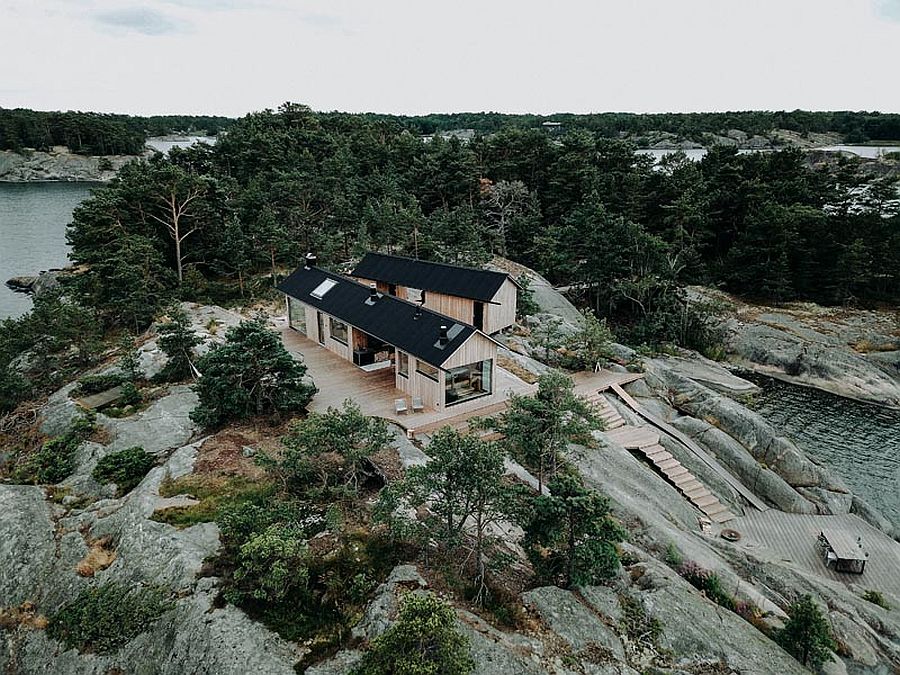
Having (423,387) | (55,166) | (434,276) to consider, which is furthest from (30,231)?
(423,387)

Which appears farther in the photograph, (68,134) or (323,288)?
(68,134)

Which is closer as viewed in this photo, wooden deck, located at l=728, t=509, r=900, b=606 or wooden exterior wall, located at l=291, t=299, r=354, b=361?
wooden deck, located at l=728, t=509, r=900, b=606

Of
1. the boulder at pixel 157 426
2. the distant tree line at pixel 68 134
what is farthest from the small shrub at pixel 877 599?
the distant tree line at pixel 68 134

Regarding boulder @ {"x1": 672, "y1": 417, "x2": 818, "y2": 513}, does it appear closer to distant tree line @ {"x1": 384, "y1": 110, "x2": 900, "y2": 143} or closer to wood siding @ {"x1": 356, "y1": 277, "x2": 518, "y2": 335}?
wood siding @ {"x1": 356, "y1": 277, "x2": 518, "y2": 335}

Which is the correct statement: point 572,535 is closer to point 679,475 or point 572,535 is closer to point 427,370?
point 427,370

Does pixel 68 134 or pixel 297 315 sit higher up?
pixel 68 134

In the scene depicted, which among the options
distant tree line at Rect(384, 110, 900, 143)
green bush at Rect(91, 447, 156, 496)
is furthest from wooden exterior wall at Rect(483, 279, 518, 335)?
distant tree line at Rect(384, 110, 900, 143)
